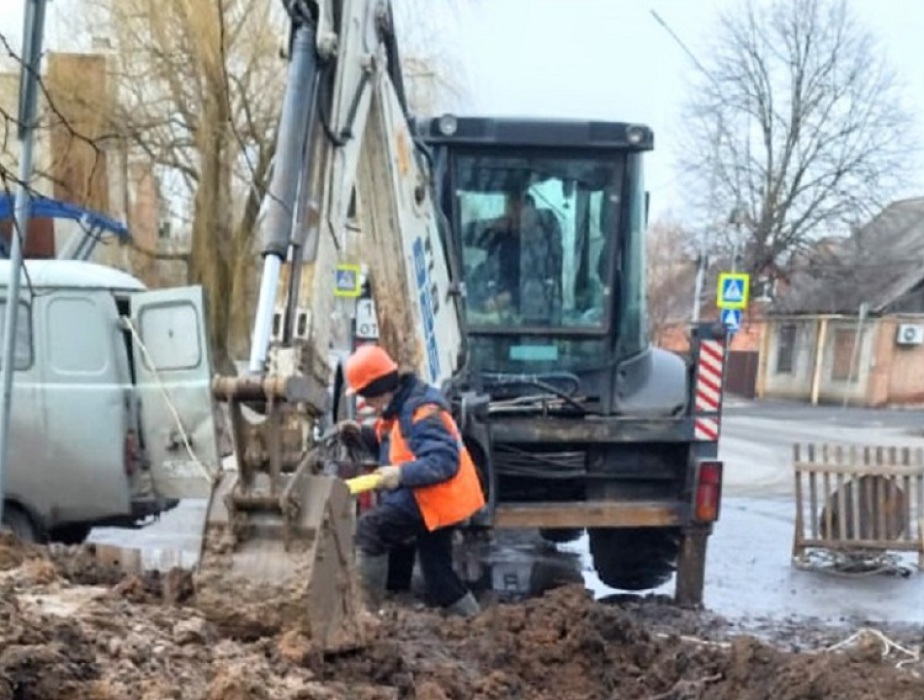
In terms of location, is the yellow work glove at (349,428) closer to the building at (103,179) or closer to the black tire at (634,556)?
the black tire at (634,556)

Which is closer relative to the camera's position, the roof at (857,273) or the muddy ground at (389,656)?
the muddy ground at (389,656)

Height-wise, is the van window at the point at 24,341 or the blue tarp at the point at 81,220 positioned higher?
the blue tarp at the point at 81,220

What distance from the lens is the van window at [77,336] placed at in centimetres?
928

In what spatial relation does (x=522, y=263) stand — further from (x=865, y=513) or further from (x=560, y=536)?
(x=865, y=513)

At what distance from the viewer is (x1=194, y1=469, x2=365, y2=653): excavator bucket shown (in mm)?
4848

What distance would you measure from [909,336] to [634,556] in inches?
1320

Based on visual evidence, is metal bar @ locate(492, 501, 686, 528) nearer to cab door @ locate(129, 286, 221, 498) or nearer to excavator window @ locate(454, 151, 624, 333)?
excavator window @ locate(454, 151, 624, 333)

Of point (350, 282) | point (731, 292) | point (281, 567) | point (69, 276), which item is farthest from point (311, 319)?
point (731, 292)

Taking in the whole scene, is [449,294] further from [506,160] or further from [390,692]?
[390,692]

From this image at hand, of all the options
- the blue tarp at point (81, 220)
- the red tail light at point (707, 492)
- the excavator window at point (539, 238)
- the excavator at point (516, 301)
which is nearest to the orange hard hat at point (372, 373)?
the excavator at point (516, 301)

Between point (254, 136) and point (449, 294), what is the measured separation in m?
11.5

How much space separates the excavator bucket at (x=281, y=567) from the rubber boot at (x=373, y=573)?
1.84 metres

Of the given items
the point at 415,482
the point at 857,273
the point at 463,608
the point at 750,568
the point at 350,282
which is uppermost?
the point at 857,273

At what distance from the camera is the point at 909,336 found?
Answer: 40469 mm
